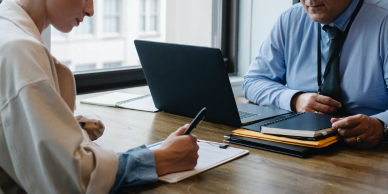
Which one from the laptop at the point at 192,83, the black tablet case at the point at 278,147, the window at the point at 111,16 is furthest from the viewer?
the window at the point at 111,16

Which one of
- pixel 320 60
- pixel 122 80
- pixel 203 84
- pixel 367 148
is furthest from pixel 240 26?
pixel 367 148

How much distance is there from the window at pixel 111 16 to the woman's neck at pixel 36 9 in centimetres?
150

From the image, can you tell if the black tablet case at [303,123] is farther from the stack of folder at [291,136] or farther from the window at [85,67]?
the window at [85,67]

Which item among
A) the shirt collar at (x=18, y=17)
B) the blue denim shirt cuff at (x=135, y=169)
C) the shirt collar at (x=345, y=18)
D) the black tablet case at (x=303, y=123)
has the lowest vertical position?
the black tablet case at (x=303, y=123)

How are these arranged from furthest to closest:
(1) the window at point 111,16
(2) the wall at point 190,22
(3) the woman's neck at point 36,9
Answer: (2) the wall at point 190,22 → (1) the window at point 111,16 → (3) the woman's neck at point 36,9

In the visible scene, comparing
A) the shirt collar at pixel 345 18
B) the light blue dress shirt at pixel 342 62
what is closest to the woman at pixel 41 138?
the light blue dress shirt at pixel 342 62

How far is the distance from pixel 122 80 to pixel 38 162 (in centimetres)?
170

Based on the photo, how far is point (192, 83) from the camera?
4.49 ft

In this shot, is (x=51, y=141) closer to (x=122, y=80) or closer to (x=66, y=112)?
(x=66, y=112)

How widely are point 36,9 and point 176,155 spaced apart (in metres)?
0.50

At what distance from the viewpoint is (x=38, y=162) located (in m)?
0.77

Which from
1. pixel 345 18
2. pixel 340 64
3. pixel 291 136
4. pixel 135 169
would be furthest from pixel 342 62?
pixel 135 169

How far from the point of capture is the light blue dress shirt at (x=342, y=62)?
1.59 m

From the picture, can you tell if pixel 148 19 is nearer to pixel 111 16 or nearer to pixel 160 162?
pixel 111 16
